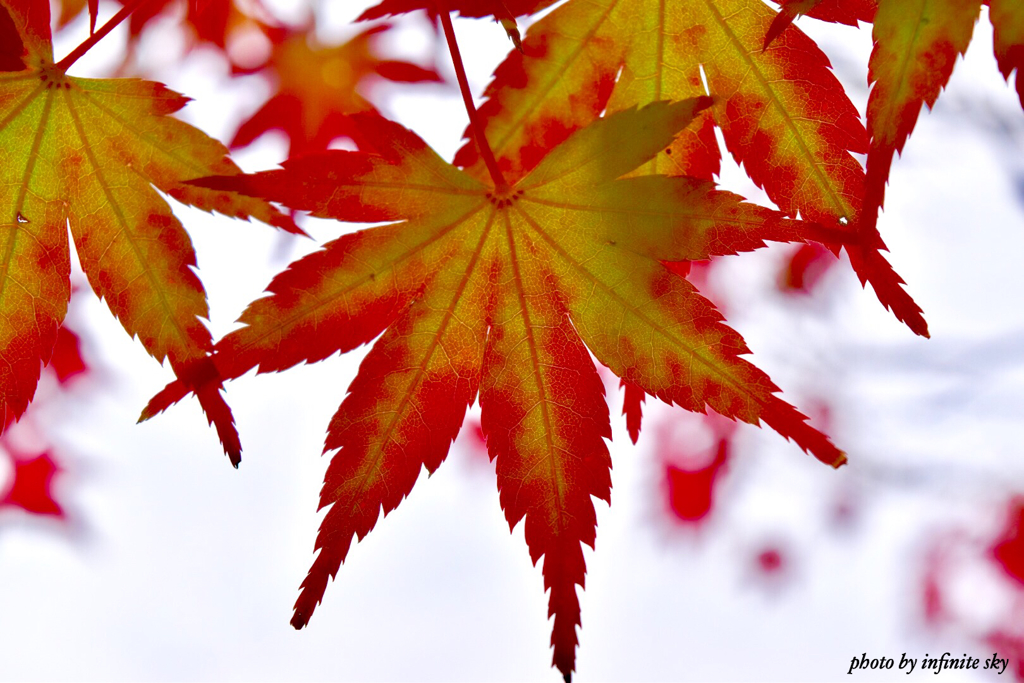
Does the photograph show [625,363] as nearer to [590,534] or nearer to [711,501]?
[590,534]

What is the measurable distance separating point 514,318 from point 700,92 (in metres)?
0.27

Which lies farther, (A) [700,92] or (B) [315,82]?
(B) [315,82]

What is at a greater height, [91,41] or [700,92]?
[700,92]

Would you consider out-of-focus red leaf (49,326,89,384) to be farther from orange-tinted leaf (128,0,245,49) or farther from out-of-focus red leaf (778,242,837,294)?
out-of-focus red leaf (778,242,837,294)

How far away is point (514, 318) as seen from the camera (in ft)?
2.10

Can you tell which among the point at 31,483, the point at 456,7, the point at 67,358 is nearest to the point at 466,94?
the point at 456,7

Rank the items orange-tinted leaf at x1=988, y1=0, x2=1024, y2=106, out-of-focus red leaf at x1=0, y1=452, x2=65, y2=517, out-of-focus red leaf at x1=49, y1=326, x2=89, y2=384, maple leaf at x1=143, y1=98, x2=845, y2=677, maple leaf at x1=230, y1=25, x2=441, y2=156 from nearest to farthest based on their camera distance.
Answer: orange-tinted leaf at x1=988, y1=0, x2=1024, y2=106 < maple leaf at x1=143, y1=98, x2=845, y2=677 < maple leaf at x1=230, y1=25, x2=441, y2=156 < out-of-focus red leaf at x1=49, y1=326, x2=89, y2=384 < out-of-focus red leaf at x1=0, y1=452, x2=65, y2=517

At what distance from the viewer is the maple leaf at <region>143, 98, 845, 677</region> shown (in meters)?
0.55

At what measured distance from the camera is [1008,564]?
7.70 ft

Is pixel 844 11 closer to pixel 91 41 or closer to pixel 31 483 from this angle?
pixel 91 41

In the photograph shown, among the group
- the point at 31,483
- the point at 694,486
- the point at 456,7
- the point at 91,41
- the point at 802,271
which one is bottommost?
the point at 31,483

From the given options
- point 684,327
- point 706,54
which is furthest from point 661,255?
point 706,54

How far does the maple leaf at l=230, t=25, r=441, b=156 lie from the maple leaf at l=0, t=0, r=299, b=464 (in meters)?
0.72

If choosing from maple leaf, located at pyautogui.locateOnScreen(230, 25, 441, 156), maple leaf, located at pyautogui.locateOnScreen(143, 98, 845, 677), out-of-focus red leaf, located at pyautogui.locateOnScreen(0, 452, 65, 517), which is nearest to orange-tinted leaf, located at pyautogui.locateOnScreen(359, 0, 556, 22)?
maple leaf, located at pyautogui.locateOnScreen(143, 98, 845, 677)
